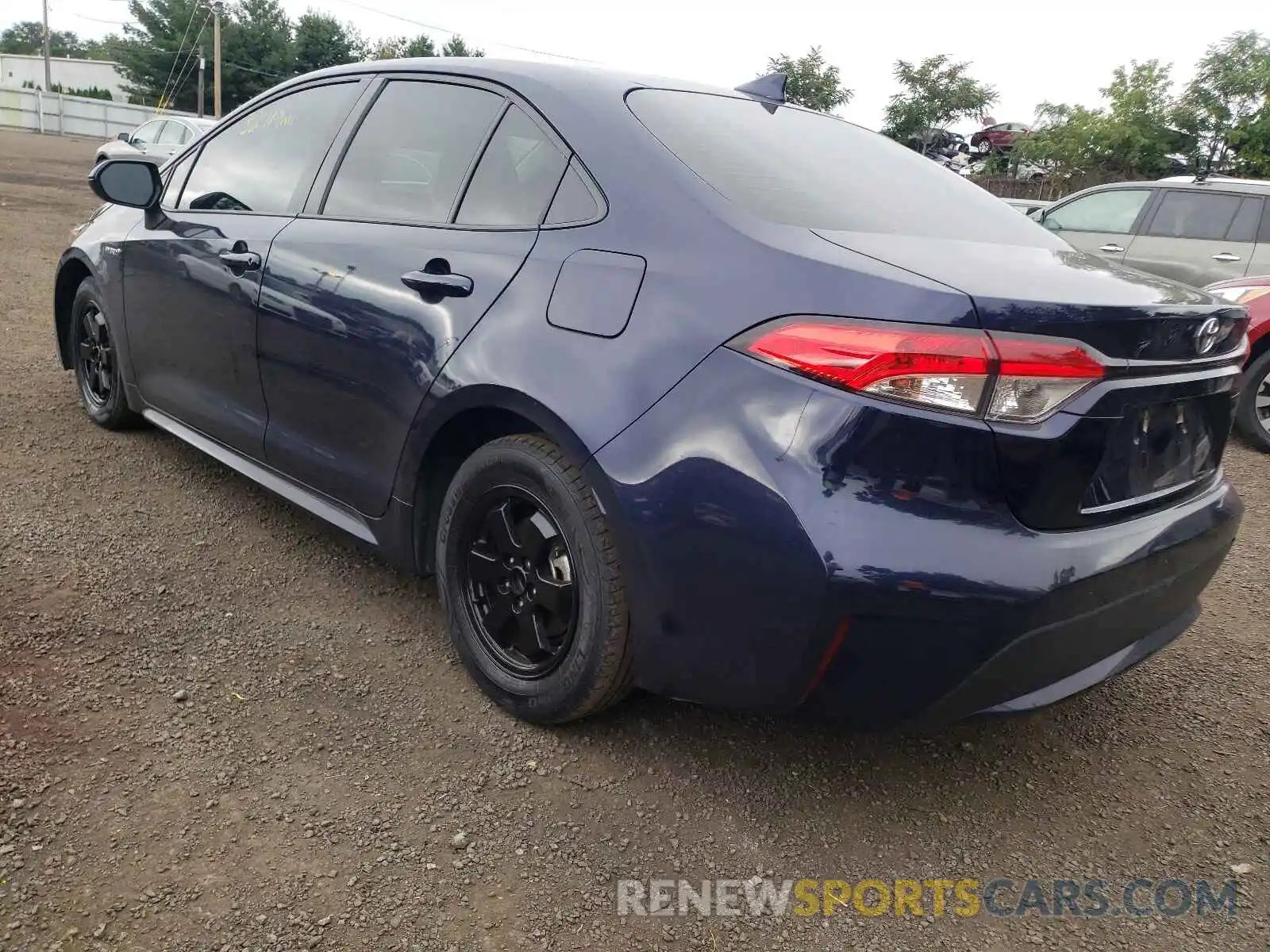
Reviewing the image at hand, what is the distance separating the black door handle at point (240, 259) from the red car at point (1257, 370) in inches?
213

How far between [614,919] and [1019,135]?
30.6m

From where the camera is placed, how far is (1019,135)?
27.9 meters

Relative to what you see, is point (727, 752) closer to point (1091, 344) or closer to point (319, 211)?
point (1091, 344)

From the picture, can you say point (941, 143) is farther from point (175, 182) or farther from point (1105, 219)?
point (175, 182)

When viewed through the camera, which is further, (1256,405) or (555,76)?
(1256,405)

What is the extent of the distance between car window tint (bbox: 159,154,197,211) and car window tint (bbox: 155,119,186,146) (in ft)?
52.3

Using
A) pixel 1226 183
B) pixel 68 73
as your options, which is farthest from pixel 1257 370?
→ pixel 68 73

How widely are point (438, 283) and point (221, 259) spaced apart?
1.16m

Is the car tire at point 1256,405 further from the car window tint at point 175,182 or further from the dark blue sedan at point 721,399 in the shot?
the car window tint at point 175,182

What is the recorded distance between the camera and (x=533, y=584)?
7.50 ft

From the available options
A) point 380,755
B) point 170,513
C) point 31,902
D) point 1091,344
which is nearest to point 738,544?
point 1091,344

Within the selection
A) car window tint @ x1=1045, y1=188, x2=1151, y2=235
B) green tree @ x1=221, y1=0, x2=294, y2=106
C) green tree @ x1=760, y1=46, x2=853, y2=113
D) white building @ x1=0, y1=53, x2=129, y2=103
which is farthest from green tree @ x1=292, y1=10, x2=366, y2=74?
car window tint @ x1=1045, y1=188, x2=1151, y2=235

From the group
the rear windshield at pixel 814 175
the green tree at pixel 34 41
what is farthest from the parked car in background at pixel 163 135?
the green tree at pixel 34 41

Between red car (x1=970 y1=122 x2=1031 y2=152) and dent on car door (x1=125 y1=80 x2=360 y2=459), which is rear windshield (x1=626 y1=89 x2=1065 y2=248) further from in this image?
red car (x1=970 y1=122 x2=1031 y2=152)
